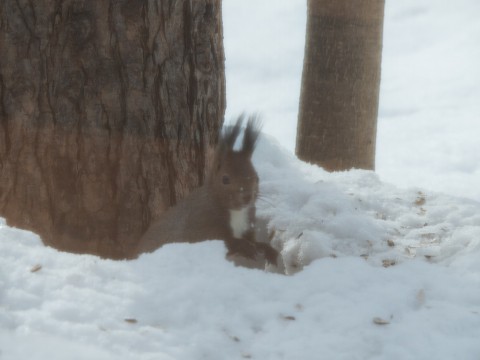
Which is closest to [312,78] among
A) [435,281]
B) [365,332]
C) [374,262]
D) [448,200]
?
[448,200]

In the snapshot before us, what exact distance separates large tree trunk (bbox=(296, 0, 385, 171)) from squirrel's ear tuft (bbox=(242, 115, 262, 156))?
247 cm

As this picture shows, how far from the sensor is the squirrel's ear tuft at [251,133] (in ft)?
11.4

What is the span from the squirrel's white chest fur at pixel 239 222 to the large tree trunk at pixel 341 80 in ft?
8.21

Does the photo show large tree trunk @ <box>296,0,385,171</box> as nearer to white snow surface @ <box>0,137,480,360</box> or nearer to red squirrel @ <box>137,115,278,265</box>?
red squirrel @ <box>137,115,278,265</box>

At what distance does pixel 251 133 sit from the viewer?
3545 mm

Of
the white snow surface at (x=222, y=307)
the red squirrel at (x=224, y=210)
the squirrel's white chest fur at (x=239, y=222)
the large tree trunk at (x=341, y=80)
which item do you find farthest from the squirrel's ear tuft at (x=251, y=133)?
the large tree trunk at (x=341, y=80)

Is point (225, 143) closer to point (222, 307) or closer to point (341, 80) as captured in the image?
point (222, 307)

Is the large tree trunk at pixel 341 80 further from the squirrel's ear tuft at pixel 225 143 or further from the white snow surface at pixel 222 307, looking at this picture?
the white snow surface at pixel 222 307

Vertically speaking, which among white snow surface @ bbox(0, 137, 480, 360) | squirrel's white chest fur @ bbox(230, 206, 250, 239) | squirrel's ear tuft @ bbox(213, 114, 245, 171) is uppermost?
squirrel's ear tuft @ bbox(213, 114, 245, 171)

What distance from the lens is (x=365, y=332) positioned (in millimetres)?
2311

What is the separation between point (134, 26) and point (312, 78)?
2.67 metres

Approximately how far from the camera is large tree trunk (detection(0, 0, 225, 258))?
141 inches

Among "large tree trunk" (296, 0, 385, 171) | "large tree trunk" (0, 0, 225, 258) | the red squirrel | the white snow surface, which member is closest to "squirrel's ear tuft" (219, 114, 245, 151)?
the red squirrel

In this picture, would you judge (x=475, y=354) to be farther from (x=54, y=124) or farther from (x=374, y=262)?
(x=54, y=124)
